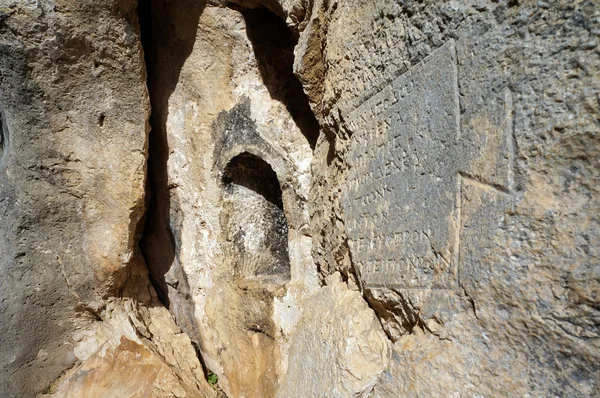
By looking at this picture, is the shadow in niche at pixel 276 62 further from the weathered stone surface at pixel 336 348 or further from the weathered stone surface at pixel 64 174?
the weathered stone surface at pixel 336 348

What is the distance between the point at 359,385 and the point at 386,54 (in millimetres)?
1214

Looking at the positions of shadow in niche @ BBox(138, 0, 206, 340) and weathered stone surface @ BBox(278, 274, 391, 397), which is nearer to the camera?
weathered stone surface @ BBox(278, 274, 391, 397)

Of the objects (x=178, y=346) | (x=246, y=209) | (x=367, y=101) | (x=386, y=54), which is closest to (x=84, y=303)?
(x=178, y=346)

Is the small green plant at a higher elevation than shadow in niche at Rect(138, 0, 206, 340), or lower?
lower

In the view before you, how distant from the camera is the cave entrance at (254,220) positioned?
2.93 metres

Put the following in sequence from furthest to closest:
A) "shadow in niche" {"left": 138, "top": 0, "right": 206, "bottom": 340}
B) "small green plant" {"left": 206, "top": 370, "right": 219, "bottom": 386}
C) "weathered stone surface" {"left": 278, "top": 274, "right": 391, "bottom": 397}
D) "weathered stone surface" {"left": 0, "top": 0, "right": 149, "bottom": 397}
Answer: "small green plant" {"left": 206, "top": 370, "right": 219, "bottom": 386}, "shadow in niche" {"left": 138, "top": 0, "right": 206, "bottom": 340}, "weathered stone surface" {"left": 0, "top": 0, "right": 149, "bottom": 397}, "weathered stone surface" {"left": 278, "top": 274, "right": 391, "bottom": 397}

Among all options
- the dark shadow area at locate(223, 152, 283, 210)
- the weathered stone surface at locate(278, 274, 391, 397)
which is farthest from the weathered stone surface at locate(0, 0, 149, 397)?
the weathered stone surface at locate(278, 274, 391, 397)

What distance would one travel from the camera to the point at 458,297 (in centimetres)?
131

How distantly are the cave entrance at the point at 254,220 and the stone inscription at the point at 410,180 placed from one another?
1.09 m

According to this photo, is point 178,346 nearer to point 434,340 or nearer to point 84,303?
point 84,303

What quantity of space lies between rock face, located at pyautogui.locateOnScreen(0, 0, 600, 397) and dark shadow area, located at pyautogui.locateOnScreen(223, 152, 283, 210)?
0.01 m

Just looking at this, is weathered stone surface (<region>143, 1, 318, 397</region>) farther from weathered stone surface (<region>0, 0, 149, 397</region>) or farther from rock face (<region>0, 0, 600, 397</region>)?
weathered stone surface (<region>0, 0, 149, 397</region>)

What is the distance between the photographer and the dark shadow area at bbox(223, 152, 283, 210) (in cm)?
291

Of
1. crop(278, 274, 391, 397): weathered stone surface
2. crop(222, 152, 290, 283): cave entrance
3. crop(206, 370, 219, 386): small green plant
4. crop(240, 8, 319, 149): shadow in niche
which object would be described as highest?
crop(240, 8, 319, 149): shadow in niche
